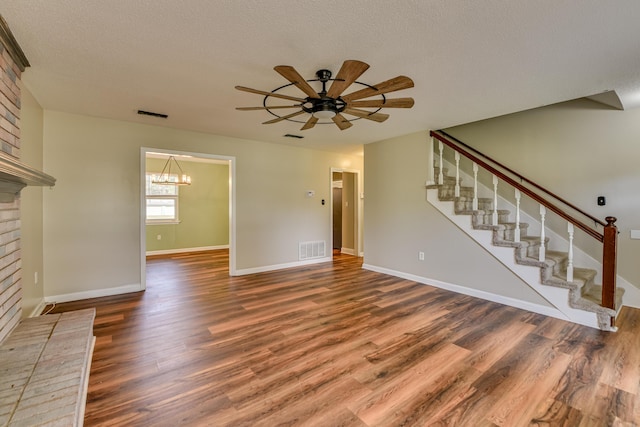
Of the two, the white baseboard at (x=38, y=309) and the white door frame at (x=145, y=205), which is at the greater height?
the white door frame at (x=145, y=205)

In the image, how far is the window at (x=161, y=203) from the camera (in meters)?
7.23

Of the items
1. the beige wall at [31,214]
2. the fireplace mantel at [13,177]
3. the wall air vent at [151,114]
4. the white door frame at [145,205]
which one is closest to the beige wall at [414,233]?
the white door frame at [145,205]

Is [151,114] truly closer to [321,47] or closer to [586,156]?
[321,47]

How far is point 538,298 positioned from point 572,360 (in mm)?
1178

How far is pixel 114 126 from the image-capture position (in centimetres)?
403

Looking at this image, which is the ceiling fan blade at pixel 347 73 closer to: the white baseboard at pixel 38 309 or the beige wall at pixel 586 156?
the beige wall at pixel 586 156

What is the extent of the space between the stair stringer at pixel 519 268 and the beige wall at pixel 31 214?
16.4 ft

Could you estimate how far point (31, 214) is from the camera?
10.2 feet

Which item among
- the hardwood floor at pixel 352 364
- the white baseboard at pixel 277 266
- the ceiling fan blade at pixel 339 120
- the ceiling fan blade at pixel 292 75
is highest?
the ceiling fan blade at pixel 292 75

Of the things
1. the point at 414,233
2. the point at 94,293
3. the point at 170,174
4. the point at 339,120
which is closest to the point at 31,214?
the point at 94,293

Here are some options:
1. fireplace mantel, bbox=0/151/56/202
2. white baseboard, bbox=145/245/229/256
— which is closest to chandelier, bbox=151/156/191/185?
white baseboard, bbox=145/245/229/256

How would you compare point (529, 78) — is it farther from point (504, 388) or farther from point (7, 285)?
point (7, 285)

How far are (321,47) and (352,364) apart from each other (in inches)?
97.4

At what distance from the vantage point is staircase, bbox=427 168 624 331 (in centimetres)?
305
